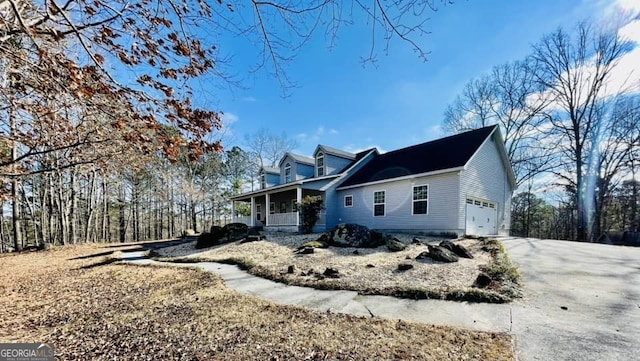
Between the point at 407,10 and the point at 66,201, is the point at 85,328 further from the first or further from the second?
the point at 66,201

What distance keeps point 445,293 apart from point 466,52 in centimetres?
407

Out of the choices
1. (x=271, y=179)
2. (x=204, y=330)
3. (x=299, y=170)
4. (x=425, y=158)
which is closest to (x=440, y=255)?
(x=204, y=330)

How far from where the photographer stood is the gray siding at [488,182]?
12.5m

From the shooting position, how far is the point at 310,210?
14.4 meters

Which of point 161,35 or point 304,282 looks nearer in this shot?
point 161,35

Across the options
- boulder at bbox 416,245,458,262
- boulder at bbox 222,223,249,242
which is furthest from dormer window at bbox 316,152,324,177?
boulder at bbox 416,245,458,262

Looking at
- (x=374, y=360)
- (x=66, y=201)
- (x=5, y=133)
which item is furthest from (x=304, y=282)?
(x=66, y=201)

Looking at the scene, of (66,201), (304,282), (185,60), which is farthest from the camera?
(66,201)

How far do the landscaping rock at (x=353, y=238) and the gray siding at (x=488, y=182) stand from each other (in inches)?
162

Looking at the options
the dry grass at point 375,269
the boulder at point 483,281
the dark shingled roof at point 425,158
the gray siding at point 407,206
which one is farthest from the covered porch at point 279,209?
the boulder at point 483,281

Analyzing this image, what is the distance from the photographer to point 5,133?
508 cm

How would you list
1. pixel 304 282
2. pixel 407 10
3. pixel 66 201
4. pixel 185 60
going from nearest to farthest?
pixel 407 10 < pixel 185 60 < pixel 304 282 < pixel 66 201

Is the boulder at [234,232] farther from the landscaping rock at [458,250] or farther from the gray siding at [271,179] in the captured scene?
the gray siding at [271,179]

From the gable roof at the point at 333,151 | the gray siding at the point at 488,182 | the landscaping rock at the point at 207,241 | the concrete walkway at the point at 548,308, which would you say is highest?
the gable roof at the point at 333,151
